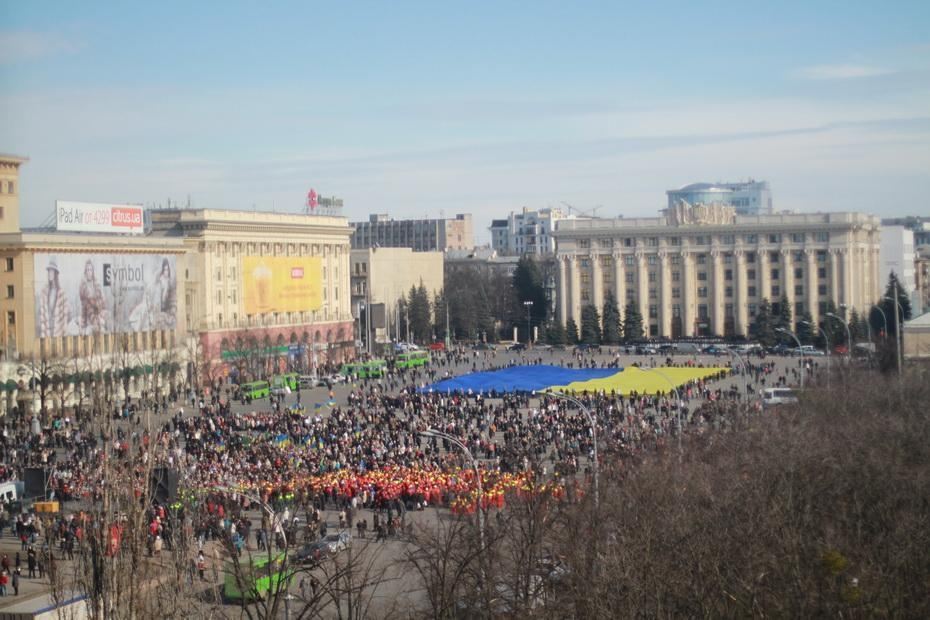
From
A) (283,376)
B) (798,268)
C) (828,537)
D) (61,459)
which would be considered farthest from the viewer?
(798,268)

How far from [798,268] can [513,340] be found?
2141cm

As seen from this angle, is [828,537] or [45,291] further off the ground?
[45,291]

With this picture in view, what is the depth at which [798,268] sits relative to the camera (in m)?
91.2

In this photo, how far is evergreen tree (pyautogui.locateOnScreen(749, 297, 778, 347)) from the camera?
Result: 84.2m

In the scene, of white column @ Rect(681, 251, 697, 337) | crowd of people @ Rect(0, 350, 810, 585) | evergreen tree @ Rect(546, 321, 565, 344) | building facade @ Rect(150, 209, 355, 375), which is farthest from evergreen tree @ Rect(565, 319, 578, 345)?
crowd of people @ Rect(0, 350, 810, 585)

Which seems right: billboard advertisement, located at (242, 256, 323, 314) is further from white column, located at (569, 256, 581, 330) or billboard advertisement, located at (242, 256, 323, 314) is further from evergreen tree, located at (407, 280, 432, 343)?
white column, located at (569, 256, 581, 330)

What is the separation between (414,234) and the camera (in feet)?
530

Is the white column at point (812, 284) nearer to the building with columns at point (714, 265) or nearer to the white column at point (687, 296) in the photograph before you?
the building with columns at point (714, 265)

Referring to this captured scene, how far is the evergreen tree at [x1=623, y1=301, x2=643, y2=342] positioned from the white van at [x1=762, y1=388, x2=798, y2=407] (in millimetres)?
36480

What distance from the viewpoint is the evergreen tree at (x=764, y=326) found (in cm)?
8425

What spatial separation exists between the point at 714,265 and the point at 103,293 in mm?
45456

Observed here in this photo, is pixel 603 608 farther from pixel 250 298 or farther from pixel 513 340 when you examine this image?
pixel 513 340

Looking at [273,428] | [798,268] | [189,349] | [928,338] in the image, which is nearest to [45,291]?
[189,349]

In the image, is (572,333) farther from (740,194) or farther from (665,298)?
(740,194)
